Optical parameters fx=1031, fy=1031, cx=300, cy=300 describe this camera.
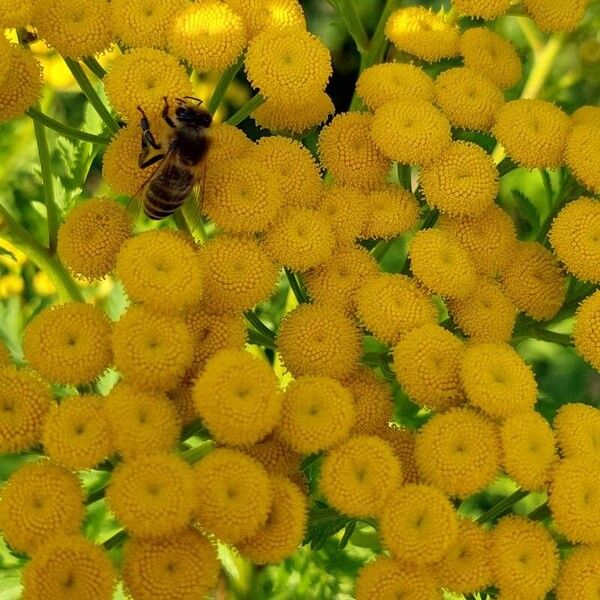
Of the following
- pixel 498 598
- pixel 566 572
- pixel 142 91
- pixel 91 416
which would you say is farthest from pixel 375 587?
pixel 142 91

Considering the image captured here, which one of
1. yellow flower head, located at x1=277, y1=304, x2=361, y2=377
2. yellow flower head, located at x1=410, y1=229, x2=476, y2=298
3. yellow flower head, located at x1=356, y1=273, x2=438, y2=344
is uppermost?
yellow flower head, located at x1=410, y1=229, x2=476, y2=298

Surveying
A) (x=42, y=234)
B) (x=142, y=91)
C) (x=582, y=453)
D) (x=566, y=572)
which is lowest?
(x=42, y=234)

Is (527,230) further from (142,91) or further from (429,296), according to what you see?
(142,91)

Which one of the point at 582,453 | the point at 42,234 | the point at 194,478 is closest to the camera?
the point at 194,478

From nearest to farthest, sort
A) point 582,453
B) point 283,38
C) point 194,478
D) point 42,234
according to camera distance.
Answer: point 194,478
point 582,453
point 283,38
point 42,234

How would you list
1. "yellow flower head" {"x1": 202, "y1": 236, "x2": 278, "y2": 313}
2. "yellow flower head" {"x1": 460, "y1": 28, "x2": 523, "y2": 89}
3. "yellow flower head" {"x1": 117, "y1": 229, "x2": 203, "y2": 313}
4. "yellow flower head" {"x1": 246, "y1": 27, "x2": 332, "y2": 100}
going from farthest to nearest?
"yellow flower head" {"x1": 460, "y1": 28, "x2": 523, "y2": 89} < "yellow flower head" {"x1": 246, "y1": 27, "x2": 332, "y2": 100} < "yellow flower head" {"x1": 202, "y1": 236, "x2": 278, "y2": 313} < "yellow flower head" {"x1": 117, "y1": 229, "x2": 203, "y2": 313}

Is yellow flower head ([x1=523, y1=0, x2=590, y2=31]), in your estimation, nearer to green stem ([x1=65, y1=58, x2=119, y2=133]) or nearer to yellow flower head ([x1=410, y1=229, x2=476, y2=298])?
yellow flower head ([x1=410, y1=229, x2=476, y2=298])

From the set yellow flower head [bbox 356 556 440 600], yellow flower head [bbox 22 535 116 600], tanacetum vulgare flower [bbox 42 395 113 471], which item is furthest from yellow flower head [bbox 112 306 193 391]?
yellow flower head [bbox 356 556 440 600]
